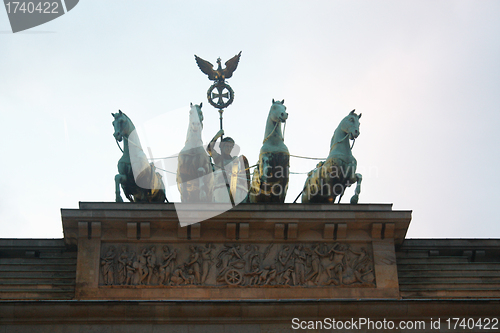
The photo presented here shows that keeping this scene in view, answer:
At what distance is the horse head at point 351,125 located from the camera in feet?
62.8

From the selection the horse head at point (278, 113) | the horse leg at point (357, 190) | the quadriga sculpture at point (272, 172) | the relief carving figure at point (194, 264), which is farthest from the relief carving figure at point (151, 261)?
the horse leg at point (357, 190)

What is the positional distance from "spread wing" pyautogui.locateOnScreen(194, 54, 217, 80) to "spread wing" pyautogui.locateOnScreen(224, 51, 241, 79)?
12.6 inches

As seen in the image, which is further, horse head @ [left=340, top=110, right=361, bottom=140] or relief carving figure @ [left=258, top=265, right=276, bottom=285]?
horse head @ [left=340, top=110, right=361, bottom=140]

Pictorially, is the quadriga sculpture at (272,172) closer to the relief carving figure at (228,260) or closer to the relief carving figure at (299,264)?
the relief carving figure at (299,264)

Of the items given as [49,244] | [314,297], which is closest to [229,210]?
[314,297]

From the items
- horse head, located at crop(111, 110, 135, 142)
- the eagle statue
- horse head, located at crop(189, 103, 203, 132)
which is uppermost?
the eagle statue

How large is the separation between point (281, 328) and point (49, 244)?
556 centimetres

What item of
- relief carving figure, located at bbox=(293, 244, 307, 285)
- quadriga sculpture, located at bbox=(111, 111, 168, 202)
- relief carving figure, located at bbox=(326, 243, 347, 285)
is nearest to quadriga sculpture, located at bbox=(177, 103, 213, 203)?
quadriga sculpture, located at bbox=(111, 111, 168, 202)

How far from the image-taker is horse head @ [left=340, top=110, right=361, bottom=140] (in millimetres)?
19141

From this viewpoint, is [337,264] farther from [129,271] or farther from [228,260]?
[129,271]

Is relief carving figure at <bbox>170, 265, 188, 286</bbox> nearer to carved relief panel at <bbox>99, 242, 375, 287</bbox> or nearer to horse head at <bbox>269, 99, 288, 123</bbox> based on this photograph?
carved relief panel at <bbox>99, 242, 375, 287</bbox>

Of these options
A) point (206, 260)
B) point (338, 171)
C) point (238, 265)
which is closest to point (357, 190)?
point (338, 171)

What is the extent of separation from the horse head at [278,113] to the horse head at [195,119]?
5.60 ft

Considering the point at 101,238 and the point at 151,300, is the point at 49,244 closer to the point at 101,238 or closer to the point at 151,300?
the point at 101,238
